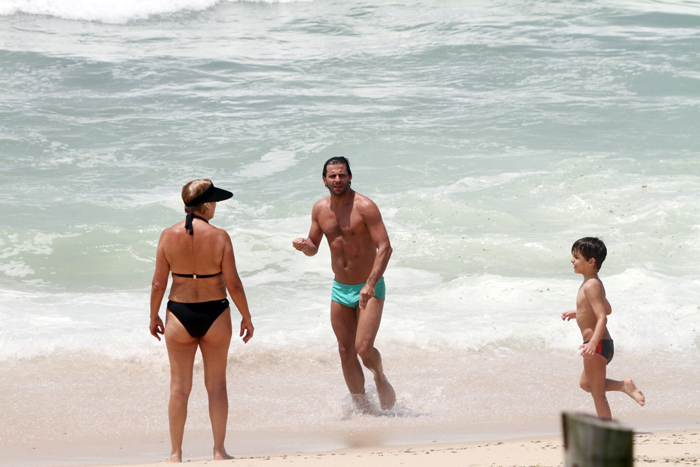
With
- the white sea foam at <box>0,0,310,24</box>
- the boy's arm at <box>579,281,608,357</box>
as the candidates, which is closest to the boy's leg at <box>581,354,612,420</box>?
the boy's arm at <box>579,281,608,357</box>

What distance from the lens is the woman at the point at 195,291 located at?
4.73 m

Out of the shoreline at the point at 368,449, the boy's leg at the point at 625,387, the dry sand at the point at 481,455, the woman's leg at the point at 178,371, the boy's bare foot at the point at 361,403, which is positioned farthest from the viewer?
the boy's bare foot at the point at 361,403

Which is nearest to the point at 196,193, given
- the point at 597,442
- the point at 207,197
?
the point at 207,197

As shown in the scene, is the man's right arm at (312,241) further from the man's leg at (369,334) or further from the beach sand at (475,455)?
the beach sand at (475,455)

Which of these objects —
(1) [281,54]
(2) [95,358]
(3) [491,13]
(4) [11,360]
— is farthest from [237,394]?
(3) [491,13]

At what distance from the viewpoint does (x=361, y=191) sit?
45.3 feet

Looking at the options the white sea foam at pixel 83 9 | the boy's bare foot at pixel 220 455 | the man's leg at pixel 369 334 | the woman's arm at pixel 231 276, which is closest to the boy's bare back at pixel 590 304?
the man's leg at pixel 369 334

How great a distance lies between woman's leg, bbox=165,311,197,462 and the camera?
4.82 meters

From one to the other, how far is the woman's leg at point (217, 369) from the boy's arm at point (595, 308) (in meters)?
1.99

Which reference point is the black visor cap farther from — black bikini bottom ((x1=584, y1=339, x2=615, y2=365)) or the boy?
black bikini bottom ((x1=584, y1=339, x2=615, y2=365))

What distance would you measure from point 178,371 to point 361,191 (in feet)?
29.9

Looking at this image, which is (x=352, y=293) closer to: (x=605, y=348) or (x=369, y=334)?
(x=369, y=334)

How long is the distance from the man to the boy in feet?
4.22

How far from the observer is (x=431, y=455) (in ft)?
14.7
